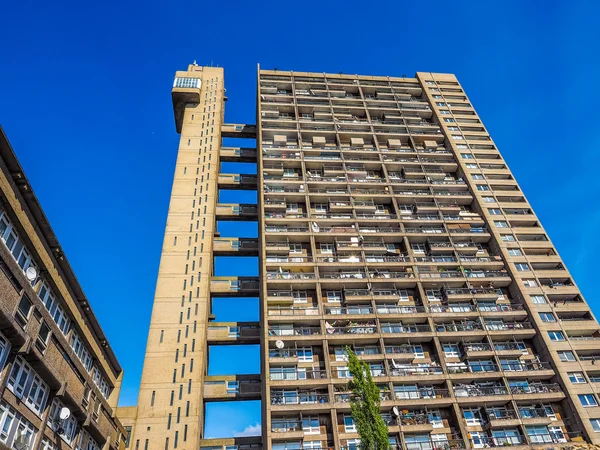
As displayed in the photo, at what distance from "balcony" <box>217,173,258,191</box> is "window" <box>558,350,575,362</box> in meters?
40.6

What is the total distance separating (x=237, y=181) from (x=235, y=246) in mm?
10518

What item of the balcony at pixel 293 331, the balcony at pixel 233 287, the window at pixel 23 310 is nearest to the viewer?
the window at pixel 23 310

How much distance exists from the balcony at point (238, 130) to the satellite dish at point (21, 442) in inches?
2074

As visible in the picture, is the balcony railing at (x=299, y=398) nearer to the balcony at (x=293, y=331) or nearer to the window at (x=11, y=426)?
the balcony at (x=293, y=331)

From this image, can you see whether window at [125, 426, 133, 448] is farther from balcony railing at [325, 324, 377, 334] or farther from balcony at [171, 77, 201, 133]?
balcony at [171, 77, 201, 133]

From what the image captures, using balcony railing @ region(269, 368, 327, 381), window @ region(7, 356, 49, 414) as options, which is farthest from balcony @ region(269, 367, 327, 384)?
window @ region(7, 356, 49, 414)

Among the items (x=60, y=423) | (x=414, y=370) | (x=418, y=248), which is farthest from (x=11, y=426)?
(x=418, y=248)

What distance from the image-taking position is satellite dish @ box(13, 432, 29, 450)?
873 inches

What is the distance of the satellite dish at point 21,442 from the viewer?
873 inches

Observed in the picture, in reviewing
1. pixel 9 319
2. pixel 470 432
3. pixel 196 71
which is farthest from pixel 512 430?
pixel 196 71

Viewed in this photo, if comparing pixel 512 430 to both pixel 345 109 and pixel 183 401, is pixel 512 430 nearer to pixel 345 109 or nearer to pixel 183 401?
pixel 183 401

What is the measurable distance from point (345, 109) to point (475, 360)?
3918 centimetres

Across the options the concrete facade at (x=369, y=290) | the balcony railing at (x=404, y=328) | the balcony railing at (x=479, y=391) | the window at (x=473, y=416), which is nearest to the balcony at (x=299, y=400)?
the concrete facade at (x=369, y=290)

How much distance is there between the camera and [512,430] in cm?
4022
